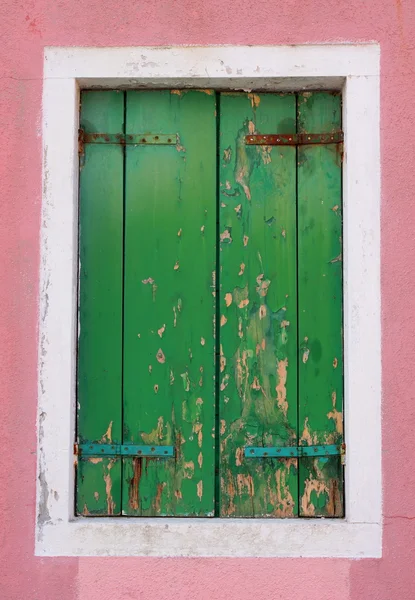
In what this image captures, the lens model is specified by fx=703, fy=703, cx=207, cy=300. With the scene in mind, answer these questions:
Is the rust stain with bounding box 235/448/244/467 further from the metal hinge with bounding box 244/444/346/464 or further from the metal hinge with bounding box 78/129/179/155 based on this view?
the metal hinge with bounding box 78/129/179/155

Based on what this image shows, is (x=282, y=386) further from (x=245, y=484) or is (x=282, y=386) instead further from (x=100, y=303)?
(x=100, y=303)

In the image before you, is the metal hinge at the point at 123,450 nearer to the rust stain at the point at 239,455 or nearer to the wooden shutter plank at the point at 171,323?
the wooden shutter plank at the point at 171,323

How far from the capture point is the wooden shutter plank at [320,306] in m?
2.69

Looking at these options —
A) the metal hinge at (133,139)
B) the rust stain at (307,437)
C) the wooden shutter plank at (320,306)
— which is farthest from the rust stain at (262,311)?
the metal hinge at (133,139)

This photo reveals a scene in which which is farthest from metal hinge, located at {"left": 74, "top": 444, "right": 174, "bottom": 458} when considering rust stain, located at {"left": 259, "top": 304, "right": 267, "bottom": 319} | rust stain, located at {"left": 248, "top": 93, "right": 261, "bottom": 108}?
rust stain, located at {"left": 248, "top": 93, "right": 261, "bottom": 108}

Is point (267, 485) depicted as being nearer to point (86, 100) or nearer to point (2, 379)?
point (2, 379)

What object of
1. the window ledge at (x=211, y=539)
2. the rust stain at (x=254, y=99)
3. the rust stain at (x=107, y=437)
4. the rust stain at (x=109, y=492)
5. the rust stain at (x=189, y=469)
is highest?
the rust stain at (x=254, y=99)

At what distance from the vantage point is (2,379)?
2.61 metres

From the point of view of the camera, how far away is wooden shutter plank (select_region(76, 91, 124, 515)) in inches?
106

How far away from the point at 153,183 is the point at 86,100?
42 centimetres

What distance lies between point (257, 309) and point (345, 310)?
33 cm

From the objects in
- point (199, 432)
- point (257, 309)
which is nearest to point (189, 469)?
point (199, 432)

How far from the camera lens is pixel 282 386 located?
2.71 meters

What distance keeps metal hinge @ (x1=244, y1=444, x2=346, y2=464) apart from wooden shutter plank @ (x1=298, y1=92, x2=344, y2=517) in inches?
0.9
